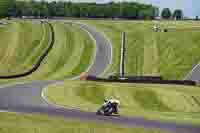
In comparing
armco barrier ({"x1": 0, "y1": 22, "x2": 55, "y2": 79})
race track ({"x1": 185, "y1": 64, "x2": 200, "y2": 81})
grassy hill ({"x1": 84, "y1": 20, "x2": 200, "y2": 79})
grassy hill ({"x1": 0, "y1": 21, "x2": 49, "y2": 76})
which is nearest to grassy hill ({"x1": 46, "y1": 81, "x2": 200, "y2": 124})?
armco barrier ({"x1": 0, "y1": 22, "x2": 55, "y2": 79})

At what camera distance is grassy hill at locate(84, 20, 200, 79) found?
101062 mm

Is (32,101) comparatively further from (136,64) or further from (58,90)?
(136,64)

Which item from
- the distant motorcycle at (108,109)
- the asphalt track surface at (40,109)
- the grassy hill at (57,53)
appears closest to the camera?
the asphalt track surface at (40,109)

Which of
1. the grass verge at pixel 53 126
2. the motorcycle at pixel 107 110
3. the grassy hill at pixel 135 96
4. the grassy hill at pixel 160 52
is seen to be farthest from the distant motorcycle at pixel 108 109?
the grassy hill at pixel 160 52

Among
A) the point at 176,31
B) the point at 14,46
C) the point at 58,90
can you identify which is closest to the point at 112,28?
the point at 176,31

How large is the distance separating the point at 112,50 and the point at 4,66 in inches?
1017

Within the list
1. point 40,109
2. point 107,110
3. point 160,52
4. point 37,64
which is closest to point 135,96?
point 40,109

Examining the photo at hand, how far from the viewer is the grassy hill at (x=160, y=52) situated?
101062 mm

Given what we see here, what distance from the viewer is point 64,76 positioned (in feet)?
309

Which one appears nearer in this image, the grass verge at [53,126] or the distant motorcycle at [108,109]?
the grass verge at [53,126]

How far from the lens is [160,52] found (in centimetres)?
11294

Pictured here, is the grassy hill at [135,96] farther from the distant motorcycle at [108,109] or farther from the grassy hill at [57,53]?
the grassy hill at [57,53]

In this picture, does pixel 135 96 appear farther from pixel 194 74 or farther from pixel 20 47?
pixel 20 47

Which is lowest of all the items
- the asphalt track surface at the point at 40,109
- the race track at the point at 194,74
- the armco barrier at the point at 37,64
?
the race track at the point at 194,74
